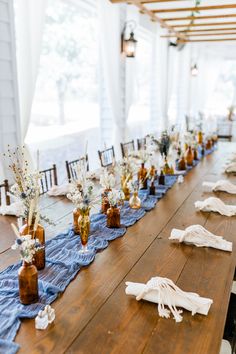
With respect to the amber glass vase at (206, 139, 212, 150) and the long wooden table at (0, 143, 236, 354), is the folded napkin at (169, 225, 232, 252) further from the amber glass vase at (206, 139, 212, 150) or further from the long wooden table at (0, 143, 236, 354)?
the amber glass vase at (206, 139, 212, 150)

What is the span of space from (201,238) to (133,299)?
64 cm

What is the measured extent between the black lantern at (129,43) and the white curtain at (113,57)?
84mm

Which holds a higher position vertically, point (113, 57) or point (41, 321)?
point (113, 57)

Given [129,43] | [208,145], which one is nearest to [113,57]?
[129,43]

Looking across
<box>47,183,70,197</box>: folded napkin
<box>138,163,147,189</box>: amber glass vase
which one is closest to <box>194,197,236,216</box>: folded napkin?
<box>138,163,147,189</box>: amber glass vase

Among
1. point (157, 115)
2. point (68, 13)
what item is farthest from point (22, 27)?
point (157, 115)

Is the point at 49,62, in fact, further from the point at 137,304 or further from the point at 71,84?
the point at 137,304

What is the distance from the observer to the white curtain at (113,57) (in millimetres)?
4319

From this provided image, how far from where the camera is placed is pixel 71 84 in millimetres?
4820

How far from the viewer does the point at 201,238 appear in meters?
1.78

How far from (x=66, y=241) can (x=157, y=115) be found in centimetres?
593

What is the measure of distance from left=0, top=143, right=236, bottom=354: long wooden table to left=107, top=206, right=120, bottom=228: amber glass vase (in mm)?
89

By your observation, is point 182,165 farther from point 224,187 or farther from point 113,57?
point 113,57

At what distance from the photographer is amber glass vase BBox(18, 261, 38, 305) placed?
1232 millimetres
